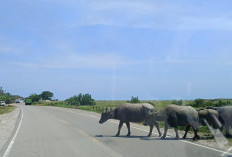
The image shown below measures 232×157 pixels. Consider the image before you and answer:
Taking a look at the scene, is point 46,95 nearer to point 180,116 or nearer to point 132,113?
point 132,113

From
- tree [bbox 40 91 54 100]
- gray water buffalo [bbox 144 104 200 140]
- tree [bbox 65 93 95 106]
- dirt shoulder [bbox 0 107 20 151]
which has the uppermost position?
tree [bbox 40 91 54 100]

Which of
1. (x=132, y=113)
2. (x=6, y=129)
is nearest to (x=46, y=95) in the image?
(x=6, y=129)

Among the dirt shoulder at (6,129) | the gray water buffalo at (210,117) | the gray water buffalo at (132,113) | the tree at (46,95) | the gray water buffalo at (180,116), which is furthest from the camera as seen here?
the tree at (46,95)

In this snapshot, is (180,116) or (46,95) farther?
(46,95)

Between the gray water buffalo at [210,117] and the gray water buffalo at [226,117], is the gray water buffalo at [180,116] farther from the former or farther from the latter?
the gray water buffalo at [226,117]

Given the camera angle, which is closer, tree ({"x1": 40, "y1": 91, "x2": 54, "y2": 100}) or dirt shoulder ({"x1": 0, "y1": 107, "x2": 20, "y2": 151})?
dirt shoulder ({"x1": 0, "y1": 107, "x2": 20, "y2": 151})

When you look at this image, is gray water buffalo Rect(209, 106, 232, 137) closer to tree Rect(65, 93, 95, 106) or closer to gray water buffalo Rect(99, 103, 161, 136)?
gray water buffalo Rect(99, 103, 161, 136)

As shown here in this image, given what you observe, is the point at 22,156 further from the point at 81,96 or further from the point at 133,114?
the point at 81,96

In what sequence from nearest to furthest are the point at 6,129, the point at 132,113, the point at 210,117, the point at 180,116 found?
the point at 180,116 < the point at 210,117 < the point at 132,113 < the point at 6,129

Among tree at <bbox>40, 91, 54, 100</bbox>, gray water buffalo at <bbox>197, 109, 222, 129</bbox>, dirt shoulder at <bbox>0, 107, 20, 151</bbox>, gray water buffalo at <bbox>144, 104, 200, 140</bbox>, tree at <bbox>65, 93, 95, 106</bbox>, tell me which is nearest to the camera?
gray water buffalo at <bbox>144, 104, 200, 140</bbox>

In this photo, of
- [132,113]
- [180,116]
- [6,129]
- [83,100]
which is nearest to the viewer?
[180,116]

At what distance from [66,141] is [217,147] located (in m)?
6.45

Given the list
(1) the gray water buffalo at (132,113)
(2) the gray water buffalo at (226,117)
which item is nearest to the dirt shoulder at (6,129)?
(1) the gray water buffalo at (132,113)

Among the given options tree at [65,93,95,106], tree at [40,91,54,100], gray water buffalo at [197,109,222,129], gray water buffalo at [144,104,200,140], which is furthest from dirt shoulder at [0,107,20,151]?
tree at [40,91,54,100]
